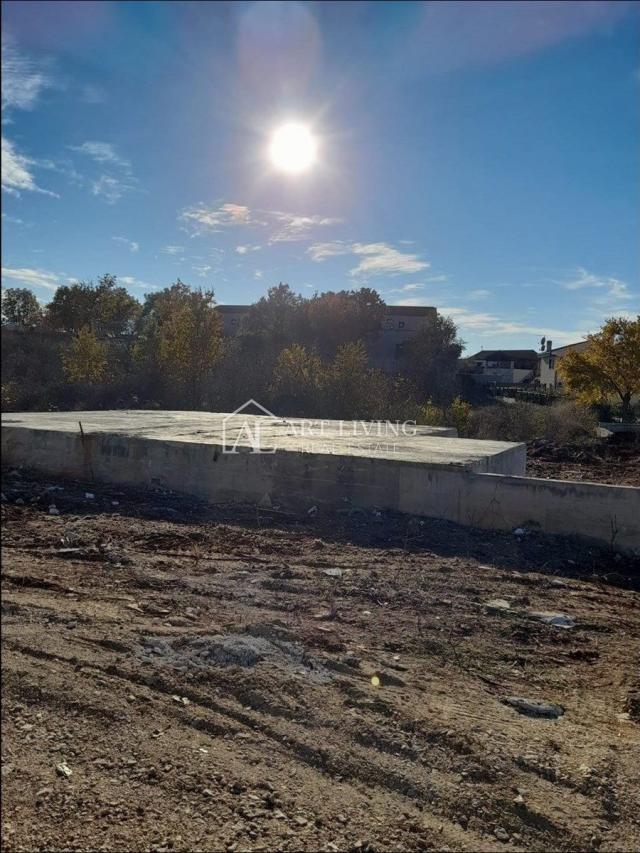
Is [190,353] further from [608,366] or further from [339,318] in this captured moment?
[608,366]

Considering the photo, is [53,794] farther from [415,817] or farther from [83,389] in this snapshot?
[83,389]

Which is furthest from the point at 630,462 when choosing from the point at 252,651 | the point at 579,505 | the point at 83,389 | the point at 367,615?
the point at 83,389

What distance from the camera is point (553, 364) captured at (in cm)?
2367

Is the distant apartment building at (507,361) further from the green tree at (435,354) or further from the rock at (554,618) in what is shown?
the rock at (554,618)

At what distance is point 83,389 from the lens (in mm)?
19359

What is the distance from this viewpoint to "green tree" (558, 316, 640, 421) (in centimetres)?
1858

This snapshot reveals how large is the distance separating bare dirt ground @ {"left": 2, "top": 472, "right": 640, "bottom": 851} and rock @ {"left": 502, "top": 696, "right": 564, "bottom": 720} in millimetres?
47

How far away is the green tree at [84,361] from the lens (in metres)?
19.2

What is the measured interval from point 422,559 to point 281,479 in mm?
2324

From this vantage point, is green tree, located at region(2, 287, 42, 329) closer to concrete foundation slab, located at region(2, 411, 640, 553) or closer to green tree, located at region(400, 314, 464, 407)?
concrete foundation slab, located at region(2, 411, 640, 553)

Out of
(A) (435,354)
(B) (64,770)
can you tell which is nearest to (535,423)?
(A) (435,354)

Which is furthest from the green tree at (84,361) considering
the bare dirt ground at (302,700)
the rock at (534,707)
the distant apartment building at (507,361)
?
the distant apartment building at (507,361)

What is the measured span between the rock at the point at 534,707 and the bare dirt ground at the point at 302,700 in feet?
0.15
